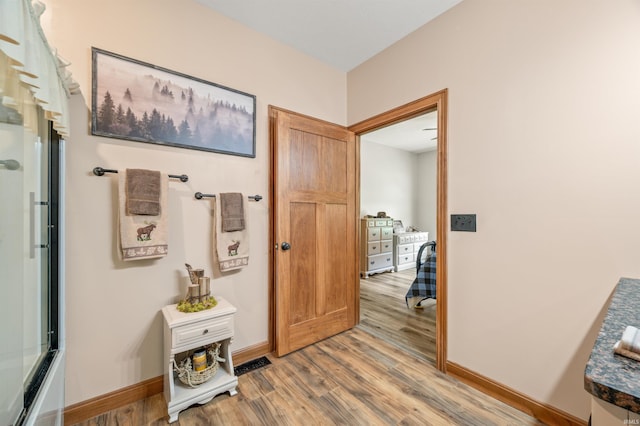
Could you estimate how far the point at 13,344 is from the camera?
0.98 m

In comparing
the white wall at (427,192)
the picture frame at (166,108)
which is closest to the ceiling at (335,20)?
the picture frame at (166,108)

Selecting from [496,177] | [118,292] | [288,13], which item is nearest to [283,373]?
[118,292]

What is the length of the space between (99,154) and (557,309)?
281cm

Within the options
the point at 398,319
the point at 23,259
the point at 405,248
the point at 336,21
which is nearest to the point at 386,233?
the point at 405,248

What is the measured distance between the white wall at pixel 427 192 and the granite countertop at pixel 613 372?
5.68 meters

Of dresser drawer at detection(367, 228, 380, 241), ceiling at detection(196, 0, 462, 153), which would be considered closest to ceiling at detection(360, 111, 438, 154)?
dresser drawer at detection(367, 228, 380, 241)

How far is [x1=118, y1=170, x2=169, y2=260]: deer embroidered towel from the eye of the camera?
1500mm

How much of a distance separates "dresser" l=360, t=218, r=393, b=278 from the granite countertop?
155 inches

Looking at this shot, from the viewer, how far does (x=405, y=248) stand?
5465 millimetres

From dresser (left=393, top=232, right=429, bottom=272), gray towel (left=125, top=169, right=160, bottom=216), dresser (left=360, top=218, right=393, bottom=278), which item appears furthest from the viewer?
dresser (left=393, top=232, right=429, bottom=272)

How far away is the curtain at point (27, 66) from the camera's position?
652mm

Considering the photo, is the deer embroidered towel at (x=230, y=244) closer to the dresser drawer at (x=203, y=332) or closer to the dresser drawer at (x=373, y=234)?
the dresser drawer at (x=203, y=332)

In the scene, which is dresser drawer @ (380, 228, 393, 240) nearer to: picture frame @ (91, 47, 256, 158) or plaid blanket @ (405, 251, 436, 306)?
plaid blanket @ (405, 251, 436, 306)

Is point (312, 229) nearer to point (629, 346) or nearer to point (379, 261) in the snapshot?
point (629, 346)
